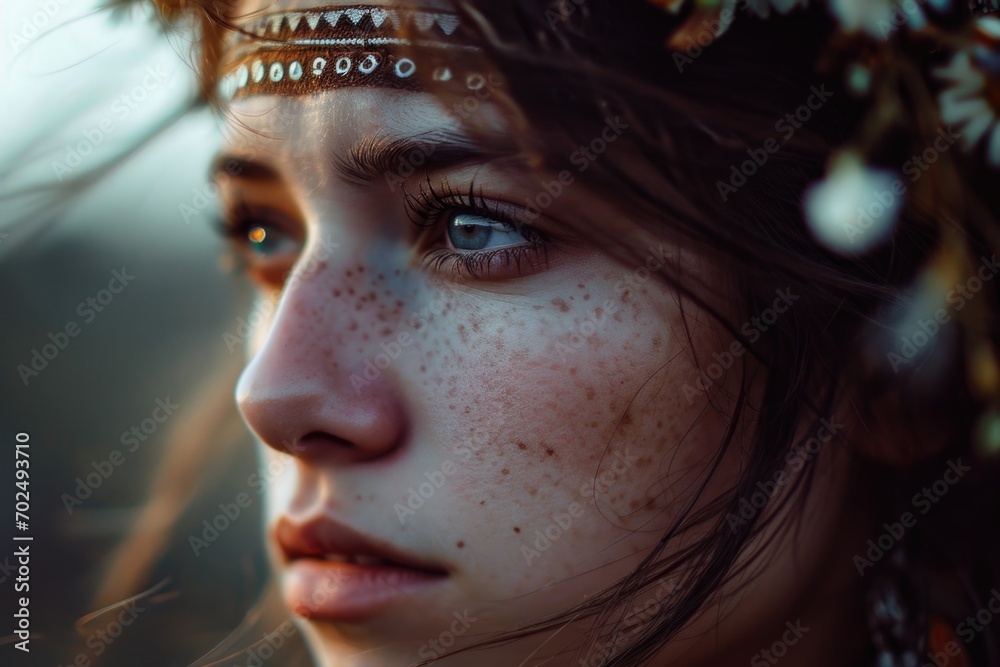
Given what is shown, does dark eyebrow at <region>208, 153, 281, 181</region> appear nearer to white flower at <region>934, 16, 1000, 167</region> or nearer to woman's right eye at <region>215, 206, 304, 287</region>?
woman's right eye at <region>215, 206, 304, 287</region>

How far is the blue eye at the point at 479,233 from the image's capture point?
96 cm

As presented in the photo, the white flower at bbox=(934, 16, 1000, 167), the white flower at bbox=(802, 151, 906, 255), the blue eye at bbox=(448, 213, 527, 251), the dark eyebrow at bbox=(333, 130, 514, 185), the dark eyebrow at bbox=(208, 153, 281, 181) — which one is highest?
the dark eyebrow at bbox=(208, 153, 281, 181)

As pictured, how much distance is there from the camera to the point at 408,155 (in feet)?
2.99

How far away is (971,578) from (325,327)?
2.94 feet

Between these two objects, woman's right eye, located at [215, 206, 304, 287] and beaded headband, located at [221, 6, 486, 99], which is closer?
beaded headband, located at [221, 6, 486, 99]

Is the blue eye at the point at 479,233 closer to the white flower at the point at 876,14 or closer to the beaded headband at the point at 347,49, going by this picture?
the beaded headband at the point at 347,49

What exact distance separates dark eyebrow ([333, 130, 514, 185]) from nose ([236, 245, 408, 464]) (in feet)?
0.39

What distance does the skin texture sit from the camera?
2.97 ft

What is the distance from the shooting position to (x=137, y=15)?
131cm

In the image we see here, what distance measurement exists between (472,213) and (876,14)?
49cm

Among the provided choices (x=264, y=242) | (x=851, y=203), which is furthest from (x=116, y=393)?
(x=851, y=203)

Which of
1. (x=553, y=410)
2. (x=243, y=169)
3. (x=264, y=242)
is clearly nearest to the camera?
(x=553, y=410)

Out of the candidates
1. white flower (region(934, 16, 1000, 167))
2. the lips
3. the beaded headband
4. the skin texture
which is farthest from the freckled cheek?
white flower (region(934, 16, 1000, 167))

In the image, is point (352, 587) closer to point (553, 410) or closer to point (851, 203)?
point (553, 410)
